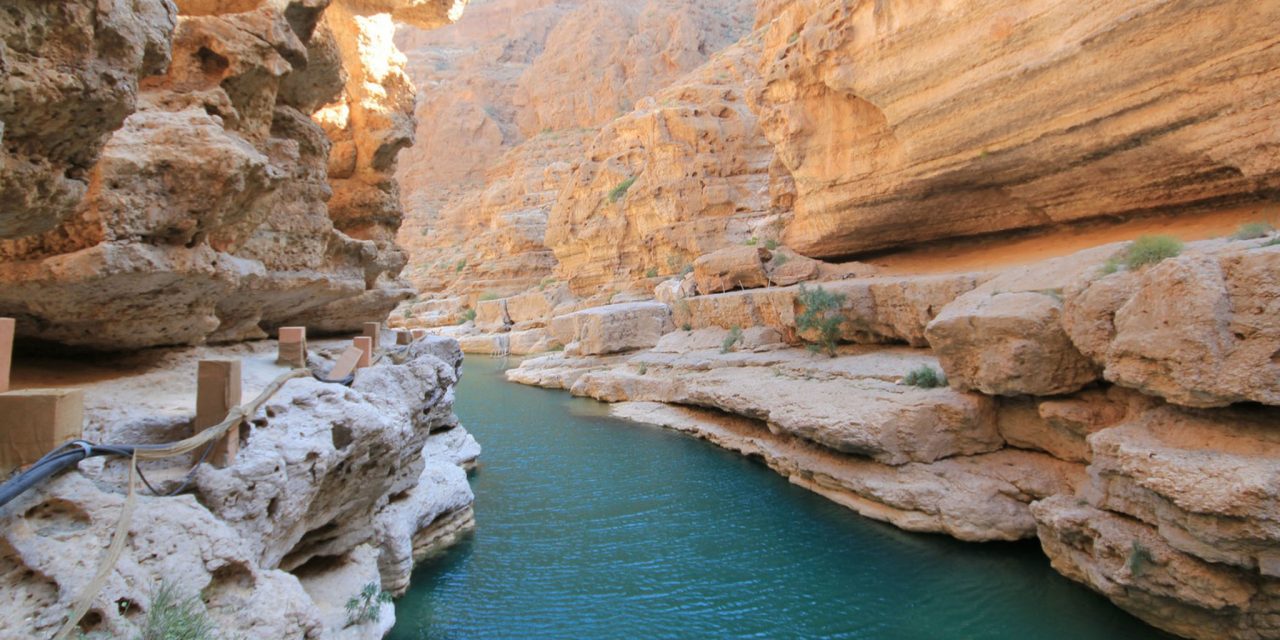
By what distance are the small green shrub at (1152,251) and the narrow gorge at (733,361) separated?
39mm

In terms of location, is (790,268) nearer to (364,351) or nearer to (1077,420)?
(1077,420)

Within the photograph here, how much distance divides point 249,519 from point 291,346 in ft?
11.1

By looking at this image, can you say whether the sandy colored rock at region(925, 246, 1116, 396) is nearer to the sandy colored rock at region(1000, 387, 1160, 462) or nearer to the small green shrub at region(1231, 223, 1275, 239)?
the sandy colored rock at region(1000, 387, 1160, 462)

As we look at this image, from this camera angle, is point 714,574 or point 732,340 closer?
point 714,574

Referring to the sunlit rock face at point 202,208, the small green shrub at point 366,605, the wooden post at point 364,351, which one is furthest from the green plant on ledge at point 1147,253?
the sunlit rock face at point 202,208

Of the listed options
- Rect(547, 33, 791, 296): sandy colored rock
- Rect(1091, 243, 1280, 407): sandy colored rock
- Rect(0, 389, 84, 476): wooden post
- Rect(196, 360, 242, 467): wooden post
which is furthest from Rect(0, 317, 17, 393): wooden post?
Rect(547, 33, 791, 296): sandy colored rock

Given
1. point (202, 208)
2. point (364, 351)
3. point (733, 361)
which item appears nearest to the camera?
point (202, 208)

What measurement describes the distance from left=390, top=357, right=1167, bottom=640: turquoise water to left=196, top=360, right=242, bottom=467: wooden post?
11.2ft

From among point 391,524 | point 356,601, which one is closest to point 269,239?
point 391,524

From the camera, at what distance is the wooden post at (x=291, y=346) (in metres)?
7.19

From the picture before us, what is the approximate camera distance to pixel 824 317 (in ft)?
47.6

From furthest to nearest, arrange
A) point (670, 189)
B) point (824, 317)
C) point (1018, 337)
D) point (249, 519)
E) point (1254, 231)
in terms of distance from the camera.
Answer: point (670, 189) < point (824, 317) < point (1018, 337) < point (1254, 231) < point (249, 519)

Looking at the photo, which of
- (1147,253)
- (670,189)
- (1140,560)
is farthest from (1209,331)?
(670,189)

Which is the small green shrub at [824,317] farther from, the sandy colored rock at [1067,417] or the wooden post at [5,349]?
the wooden post at [5,349]
